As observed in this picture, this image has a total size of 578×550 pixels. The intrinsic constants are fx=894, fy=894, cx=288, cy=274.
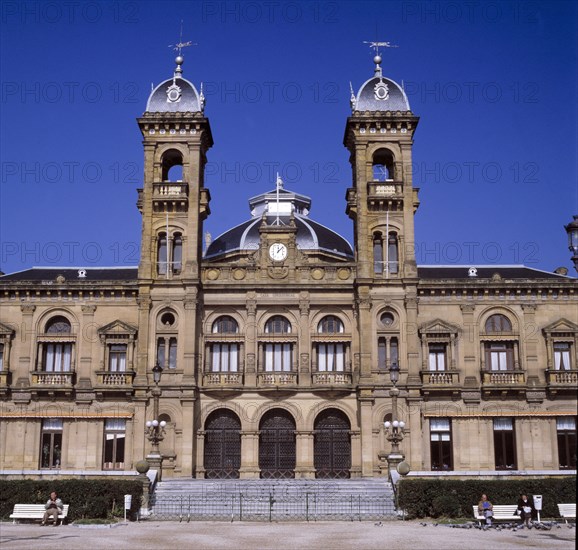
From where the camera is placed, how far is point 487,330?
54.7m

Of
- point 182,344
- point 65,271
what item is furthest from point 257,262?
point 65,271

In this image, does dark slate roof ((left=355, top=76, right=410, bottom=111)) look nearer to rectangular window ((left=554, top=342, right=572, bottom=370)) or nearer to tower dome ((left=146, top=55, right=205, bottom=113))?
tower dome ((left=146, top=55, right=205, bottom=113))

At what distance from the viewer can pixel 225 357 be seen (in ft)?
177

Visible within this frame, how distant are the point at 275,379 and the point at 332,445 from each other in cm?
512

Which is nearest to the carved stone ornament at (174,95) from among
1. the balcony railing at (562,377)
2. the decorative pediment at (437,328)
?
the decorative pediment at (437,328)

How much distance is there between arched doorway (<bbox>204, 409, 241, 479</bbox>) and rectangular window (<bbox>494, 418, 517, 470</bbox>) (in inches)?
602

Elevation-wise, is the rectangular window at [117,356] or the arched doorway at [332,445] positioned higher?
the rectangular window at [117,356]

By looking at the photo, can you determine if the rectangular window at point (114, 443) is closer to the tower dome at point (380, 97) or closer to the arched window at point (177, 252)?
the arched window at point (177, 252)

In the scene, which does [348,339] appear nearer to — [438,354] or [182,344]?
[438,354]

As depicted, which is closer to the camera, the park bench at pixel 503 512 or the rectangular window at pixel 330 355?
the park bench at pixel 503 512

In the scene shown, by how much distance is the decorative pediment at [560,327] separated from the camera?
5425 cm

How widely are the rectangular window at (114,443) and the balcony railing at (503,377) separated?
2180 centimetres

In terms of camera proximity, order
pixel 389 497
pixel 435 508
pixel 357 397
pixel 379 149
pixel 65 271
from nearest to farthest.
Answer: pixel 435 508 → pixel 389 497 → pixel 357 397 → pixel 379 149 → pixel 65 271

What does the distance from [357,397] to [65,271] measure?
2194cm
